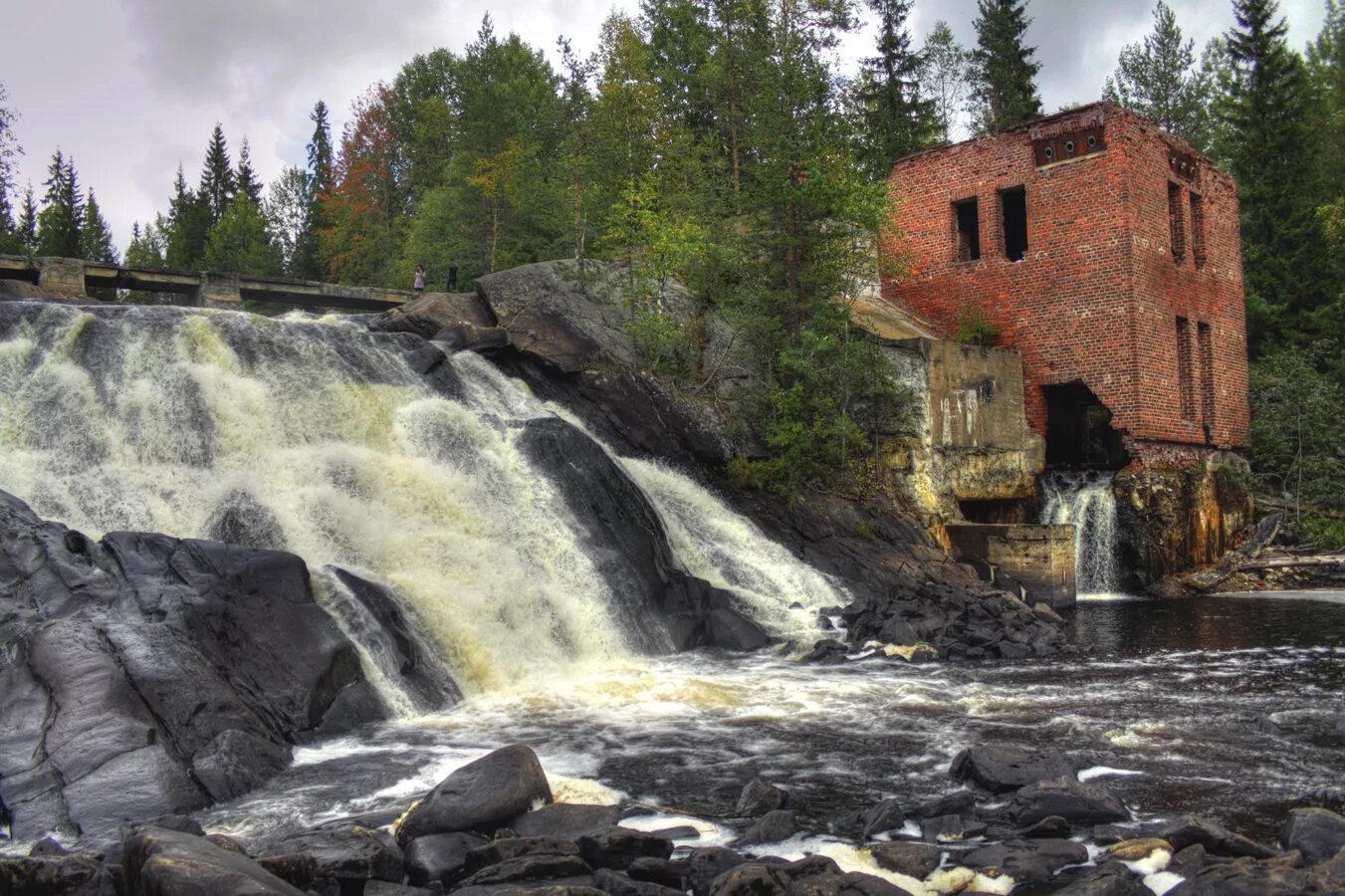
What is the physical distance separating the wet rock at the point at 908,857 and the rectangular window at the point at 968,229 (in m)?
20.4

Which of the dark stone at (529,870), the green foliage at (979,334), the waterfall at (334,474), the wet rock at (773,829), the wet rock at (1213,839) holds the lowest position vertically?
the wet rock at (773,829)

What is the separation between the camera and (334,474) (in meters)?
13.3

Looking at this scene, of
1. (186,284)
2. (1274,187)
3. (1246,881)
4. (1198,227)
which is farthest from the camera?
(1274,187)

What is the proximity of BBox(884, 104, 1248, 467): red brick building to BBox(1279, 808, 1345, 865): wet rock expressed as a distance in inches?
664

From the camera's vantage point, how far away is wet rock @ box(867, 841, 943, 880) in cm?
566

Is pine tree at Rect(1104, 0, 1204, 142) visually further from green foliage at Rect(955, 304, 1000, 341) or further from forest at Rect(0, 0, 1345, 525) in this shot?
green foliage at Rect(955, 304, 1000, 341)

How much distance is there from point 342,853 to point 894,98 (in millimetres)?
38971

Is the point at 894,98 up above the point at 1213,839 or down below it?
above

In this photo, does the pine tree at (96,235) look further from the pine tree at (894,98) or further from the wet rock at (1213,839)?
the wet rock at (1213,839)

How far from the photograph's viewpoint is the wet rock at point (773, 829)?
20.7ft

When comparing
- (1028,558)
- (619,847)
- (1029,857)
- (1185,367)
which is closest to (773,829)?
(619,847)

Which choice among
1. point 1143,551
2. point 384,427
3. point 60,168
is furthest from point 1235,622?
point 60,168

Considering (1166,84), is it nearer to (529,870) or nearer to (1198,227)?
(1198,227)

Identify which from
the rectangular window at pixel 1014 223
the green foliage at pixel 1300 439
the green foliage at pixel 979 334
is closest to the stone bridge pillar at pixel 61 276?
the green foliage at pixel 979 334
